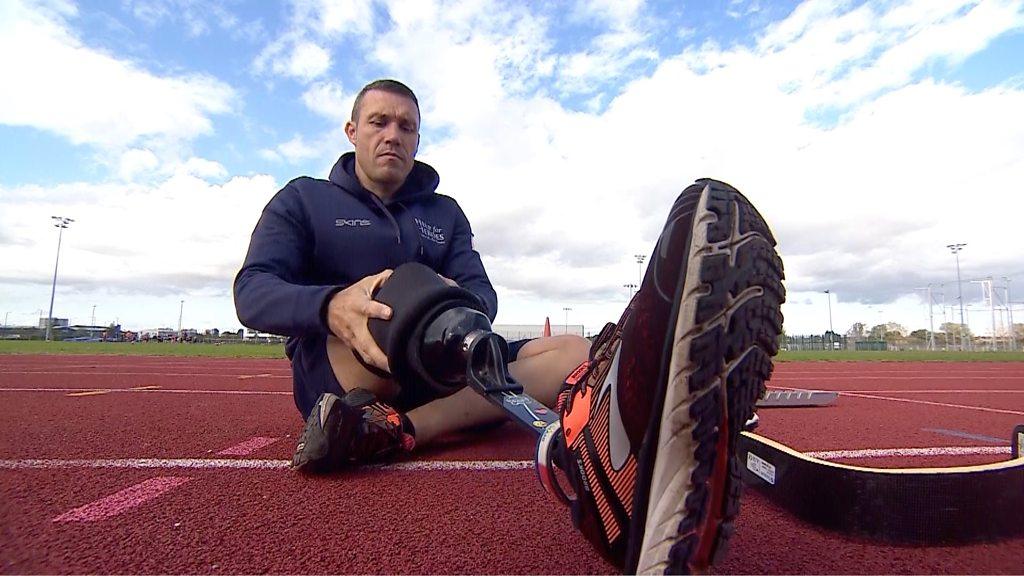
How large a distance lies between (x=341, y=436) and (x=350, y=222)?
899 millimetres

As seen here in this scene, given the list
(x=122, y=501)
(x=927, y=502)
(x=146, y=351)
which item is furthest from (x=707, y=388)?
(x=146, y=351)

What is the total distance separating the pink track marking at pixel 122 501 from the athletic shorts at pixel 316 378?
55 centimetres

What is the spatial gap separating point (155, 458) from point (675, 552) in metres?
1.87

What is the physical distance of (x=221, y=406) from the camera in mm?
3688

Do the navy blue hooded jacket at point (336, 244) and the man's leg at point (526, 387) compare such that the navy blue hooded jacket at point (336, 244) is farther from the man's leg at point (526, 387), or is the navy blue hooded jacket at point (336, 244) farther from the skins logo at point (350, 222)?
the man's leg at point (526, 387)

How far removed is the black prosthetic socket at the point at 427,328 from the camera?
126 centimetres

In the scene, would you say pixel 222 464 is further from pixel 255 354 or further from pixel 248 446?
pixel 255 354

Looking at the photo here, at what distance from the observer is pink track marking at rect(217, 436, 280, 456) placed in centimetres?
205

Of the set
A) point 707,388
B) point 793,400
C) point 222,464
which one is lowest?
point 222,464

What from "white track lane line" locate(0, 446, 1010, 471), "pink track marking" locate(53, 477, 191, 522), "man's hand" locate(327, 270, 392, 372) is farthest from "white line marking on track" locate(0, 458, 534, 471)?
"man's hand" locate(327, 270, 392, 372)

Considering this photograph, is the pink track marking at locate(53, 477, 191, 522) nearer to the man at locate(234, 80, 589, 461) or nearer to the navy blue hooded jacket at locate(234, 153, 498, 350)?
the man at locate(234, 80, 589, 461)

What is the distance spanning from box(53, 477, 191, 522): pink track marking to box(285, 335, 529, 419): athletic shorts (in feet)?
1.80

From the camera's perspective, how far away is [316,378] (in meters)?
2.13

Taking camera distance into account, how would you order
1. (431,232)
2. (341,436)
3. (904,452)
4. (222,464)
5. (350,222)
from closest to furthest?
1. (341,436)
2. (222,464)
3. (904,452)
4. (350,222)
5. (431,232)
